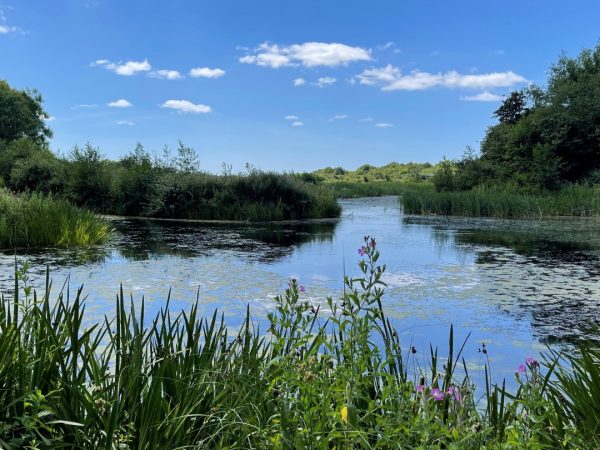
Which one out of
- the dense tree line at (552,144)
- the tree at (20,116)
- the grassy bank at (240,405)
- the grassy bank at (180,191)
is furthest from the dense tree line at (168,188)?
the tree at (20,116)

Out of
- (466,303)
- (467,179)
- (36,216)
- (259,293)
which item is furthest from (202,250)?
(467,179)

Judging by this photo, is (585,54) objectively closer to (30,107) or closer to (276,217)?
(276,217)

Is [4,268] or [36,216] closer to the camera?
[4,268]

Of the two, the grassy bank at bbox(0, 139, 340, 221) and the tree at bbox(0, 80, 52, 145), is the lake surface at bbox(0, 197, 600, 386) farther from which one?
the tree at bbox(0, 80, 52, 145)

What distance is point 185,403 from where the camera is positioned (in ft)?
6.13

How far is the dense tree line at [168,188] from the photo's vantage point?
16.5 metres

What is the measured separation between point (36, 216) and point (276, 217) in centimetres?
816

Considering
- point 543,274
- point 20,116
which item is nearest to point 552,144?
point 543,274

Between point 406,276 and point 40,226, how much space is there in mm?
6223

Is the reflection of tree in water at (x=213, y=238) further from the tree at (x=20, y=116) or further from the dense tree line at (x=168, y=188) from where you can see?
the tree at (x=20, y=116)

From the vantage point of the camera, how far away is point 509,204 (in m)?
18.0

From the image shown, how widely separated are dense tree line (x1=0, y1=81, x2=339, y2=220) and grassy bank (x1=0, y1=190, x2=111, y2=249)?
22.7 feet

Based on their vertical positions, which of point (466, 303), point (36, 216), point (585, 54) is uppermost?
point (585, 54)

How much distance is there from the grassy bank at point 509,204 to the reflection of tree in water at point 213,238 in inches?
238
